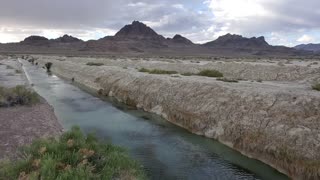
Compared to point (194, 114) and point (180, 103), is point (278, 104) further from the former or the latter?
point (180, 103)

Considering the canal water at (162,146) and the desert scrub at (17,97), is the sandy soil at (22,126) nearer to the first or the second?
the desert scrub at (17,97)

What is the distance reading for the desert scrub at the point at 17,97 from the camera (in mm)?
30391

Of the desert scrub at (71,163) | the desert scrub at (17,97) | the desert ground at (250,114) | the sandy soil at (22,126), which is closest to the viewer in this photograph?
the desert scrub at (71,163)

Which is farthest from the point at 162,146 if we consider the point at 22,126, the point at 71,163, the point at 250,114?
the point at 71,163

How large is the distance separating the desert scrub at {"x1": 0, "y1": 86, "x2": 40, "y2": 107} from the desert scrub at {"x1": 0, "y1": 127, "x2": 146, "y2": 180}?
17.2 m

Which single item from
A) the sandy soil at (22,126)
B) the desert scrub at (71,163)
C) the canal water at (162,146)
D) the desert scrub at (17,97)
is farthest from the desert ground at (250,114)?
the desert scrub at (17,97)

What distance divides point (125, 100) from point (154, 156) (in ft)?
68.7

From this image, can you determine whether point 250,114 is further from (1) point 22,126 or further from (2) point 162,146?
(1) point 22,126

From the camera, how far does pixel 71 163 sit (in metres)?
12.4

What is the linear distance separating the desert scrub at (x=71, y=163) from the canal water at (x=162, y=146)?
12.2 feet

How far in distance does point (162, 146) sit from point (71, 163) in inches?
428

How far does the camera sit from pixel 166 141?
24188mm

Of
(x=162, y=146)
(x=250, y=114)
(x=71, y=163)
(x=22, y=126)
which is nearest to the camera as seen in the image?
(x=71, y=163)

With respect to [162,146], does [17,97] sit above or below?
above
